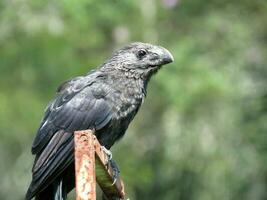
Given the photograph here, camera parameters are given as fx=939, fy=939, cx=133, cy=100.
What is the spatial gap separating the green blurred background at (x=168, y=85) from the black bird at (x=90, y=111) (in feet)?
12.0

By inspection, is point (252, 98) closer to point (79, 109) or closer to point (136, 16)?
point (136, 16)

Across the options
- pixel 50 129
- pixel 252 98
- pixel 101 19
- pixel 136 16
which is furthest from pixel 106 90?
pixel 136 16

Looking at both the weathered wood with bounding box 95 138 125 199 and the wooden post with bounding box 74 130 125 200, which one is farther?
the weathered wood with bounding box 95 138 125 199

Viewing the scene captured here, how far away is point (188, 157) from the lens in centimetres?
1174

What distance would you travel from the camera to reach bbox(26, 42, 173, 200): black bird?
5758 mm

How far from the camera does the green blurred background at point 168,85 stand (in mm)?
11195

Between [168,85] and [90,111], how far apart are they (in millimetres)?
6496

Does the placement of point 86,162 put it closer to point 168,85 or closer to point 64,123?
point 64,123

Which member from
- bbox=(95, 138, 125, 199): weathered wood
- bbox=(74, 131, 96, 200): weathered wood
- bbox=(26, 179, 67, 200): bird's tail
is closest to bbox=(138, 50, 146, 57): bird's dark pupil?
bbox=(26, 179, 67, 200): bird's tail

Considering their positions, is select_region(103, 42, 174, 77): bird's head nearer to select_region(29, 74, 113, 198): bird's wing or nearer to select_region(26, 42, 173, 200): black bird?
select_region(26, 42, 173, 200): black bird

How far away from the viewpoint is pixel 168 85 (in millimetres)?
12688

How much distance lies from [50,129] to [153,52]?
111cm

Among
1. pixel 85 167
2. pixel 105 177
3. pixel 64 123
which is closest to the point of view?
pixel 85 167

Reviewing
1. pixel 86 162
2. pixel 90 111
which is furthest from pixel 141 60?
pixel 86 162
